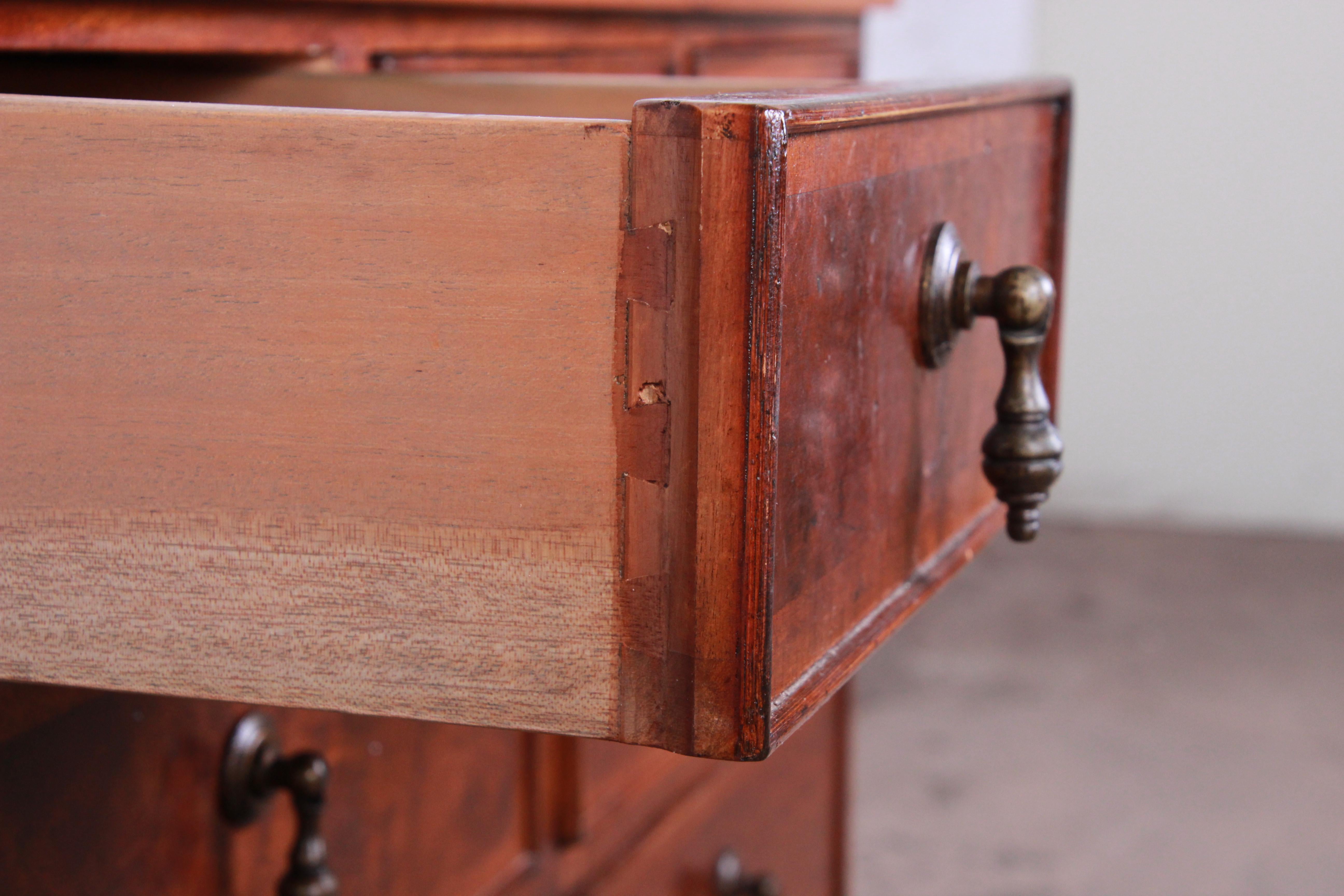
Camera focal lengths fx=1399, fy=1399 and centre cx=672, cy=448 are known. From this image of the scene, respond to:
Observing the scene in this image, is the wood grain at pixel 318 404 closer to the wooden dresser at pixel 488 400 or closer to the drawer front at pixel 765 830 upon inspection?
the wooden dresser at pixel 488 400

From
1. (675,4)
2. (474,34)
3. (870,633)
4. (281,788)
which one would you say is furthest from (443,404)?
(675,4)

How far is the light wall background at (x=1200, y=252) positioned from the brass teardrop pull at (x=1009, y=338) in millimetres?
2955

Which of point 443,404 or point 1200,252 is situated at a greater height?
point 443,404

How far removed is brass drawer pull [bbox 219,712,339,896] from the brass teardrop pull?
0.89ft

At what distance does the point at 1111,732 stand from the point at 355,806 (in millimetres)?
1930

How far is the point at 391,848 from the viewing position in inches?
25.7

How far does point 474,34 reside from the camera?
0.69 metres

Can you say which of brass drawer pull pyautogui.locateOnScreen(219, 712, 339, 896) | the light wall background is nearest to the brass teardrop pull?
brass drawer pull pyautogui.locateOnScreen(219, 712, 339, 896)

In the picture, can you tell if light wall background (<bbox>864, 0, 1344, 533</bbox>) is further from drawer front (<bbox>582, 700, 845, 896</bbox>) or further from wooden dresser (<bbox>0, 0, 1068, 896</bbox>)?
wooden dresser (<bbox>0, 0, 1068, 896</bbox>)

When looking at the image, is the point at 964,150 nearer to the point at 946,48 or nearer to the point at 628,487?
the point at 628,487

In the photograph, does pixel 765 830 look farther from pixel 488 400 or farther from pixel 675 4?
pixel 488 400

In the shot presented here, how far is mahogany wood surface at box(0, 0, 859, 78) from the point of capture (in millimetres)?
487

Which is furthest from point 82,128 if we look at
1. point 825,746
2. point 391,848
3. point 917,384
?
point 825,746

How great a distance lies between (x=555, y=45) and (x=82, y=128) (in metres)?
0.45
